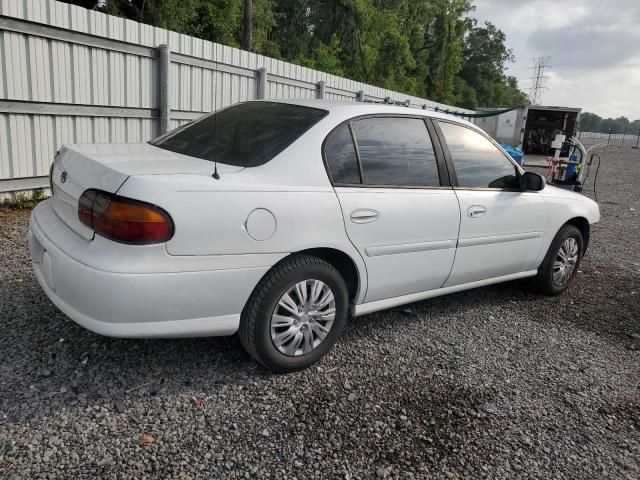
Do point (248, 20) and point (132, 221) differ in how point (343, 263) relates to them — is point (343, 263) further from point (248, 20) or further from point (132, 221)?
point (248, 20)

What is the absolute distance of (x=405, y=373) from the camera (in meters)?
3.19

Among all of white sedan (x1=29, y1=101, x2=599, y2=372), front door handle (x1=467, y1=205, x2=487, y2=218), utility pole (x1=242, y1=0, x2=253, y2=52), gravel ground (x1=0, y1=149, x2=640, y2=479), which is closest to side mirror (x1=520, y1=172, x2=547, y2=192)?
white sedan (x1=29, y1=101, x2=599, y2=372)

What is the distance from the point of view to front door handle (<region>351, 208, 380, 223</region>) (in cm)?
306

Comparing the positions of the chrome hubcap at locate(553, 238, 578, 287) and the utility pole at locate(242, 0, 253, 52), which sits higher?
the utility pole at locate(242, 0, 253, 52)

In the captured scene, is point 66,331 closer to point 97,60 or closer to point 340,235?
point 340,235

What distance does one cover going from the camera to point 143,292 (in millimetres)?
2428

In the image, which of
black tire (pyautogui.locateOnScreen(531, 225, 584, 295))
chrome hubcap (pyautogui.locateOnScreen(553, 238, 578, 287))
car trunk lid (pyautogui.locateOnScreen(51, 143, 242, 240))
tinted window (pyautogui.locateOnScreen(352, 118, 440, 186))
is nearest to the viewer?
car trunk lid (pyautogui.locateOnScreen(51, 143, 242, 240))

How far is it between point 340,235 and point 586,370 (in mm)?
1899

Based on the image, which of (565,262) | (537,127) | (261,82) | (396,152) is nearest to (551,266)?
(565,262)

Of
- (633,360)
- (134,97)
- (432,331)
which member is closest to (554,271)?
(633,360)

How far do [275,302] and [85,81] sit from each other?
5.42 m

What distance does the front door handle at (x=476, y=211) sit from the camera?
373 centimetres

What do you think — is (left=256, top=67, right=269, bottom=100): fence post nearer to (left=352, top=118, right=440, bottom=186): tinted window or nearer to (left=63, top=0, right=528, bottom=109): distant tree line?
(left=352, top=118, right=440, bottom=186): tinted window

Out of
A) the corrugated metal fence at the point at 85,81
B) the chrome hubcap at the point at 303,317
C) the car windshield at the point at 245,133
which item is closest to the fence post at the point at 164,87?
the corrugated metal fence at the point at 85,81
